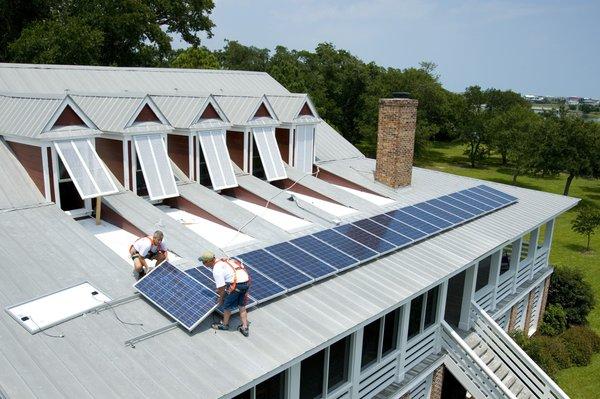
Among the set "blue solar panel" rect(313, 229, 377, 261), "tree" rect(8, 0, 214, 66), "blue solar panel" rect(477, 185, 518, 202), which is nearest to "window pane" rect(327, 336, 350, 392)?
"blue solar panel" rect(313, 229, 377, 261)

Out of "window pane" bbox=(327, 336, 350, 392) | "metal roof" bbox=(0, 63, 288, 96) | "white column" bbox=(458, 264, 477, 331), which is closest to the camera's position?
"window pane" bbox=(327, 336, 350, 392)

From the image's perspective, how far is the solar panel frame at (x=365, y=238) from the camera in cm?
1416

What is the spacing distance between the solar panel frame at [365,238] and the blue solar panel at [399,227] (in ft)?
3.57

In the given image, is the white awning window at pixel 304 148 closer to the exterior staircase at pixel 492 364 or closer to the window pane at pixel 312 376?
the exterior staircase at pixel 492 364

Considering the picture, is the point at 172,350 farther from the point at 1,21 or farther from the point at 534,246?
the point at 1,21

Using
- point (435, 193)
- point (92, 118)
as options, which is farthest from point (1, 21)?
point (435, 193)

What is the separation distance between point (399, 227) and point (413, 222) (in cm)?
87

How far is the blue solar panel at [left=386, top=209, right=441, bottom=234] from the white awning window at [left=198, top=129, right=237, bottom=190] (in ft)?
18.2

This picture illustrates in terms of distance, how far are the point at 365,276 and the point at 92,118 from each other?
9.62 meters

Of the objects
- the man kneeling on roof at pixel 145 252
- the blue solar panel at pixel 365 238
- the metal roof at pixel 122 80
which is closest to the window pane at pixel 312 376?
the blue solar panel at pixel 365 238

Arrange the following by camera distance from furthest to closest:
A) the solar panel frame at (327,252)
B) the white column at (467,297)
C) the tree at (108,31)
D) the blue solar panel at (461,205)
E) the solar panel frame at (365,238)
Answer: the tree at (108,31)
the blue solar panel at (461,205)
the white column at (467,297)
the solar panel frame at (365,238)
the solar panel frame at (327,252)

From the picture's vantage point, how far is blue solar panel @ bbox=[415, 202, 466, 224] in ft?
57.2

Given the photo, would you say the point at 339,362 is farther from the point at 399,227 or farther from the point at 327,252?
the point at 399,227

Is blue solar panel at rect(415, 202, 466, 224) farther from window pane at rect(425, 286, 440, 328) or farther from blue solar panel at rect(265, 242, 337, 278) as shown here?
blue solar panel at rect(265, 242, 337, 278)
